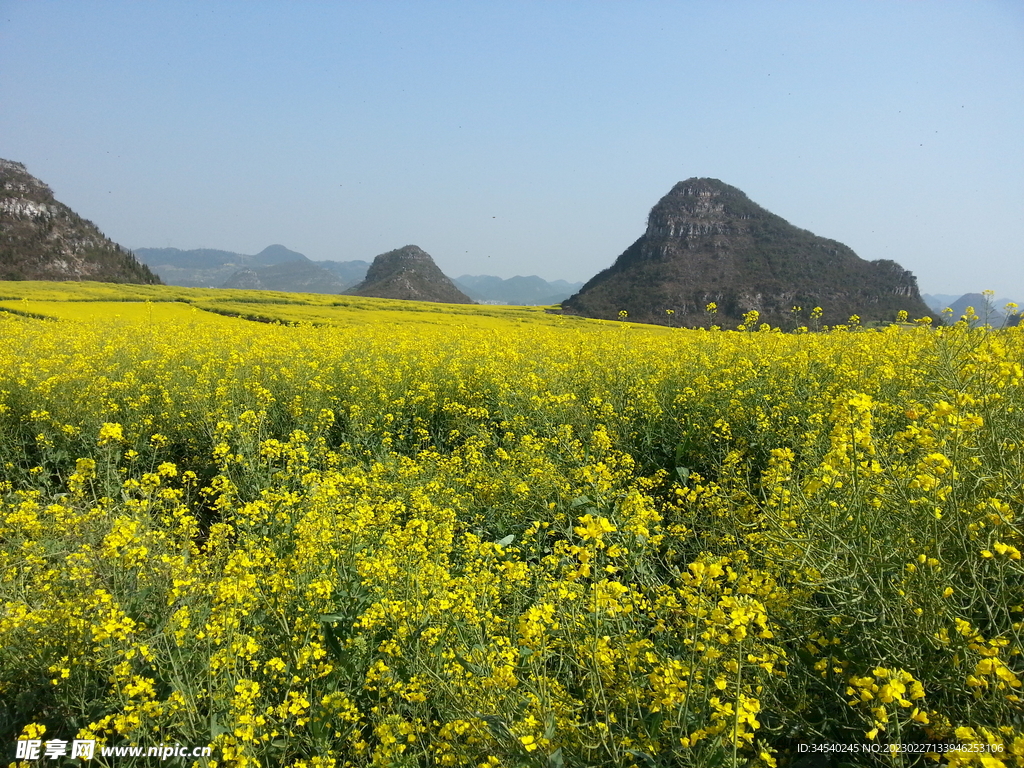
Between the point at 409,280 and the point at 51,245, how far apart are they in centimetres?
4595

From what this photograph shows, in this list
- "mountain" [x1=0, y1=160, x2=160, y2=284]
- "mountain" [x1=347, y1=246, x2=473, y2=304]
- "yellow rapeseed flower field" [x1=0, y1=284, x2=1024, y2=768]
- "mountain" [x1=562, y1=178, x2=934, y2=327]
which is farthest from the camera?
"mountain" [x1=347, y1=246, x2=473, y2=304]

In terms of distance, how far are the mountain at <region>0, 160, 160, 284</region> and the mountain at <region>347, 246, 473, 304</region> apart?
3039 cm

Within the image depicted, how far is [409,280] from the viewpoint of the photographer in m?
87.9

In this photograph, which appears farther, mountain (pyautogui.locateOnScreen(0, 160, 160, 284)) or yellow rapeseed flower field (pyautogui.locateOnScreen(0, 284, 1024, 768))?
mountain (pyautogui.locateOnScreen(0, 160, 160, 284))

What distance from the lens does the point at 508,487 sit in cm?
412

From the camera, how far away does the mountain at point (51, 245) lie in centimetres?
6275

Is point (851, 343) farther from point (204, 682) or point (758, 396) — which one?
point (204, 682)

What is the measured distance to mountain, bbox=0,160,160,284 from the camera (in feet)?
206

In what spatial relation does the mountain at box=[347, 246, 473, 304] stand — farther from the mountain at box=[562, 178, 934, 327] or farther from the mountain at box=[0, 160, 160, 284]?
the mountain at box=[0, 160, 160, 284]

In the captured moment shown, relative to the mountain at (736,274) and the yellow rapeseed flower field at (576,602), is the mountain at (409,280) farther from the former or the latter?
the yellow rapeseed flower field at (576,602)

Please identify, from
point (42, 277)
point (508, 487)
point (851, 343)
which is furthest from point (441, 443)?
point (42, 277)

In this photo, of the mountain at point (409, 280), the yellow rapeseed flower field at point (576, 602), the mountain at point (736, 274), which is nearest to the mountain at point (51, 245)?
the mountain at point (409, 280)

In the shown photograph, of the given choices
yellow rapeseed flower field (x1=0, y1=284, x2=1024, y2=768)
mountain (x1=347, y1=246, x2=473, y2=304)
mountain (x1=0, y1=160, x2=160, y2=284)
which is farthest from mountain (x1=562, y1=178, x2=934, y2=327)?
mountain (x1=0, y1=160, x2=160, y2=284)

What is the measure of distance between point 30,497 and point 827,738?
15.9 feet
